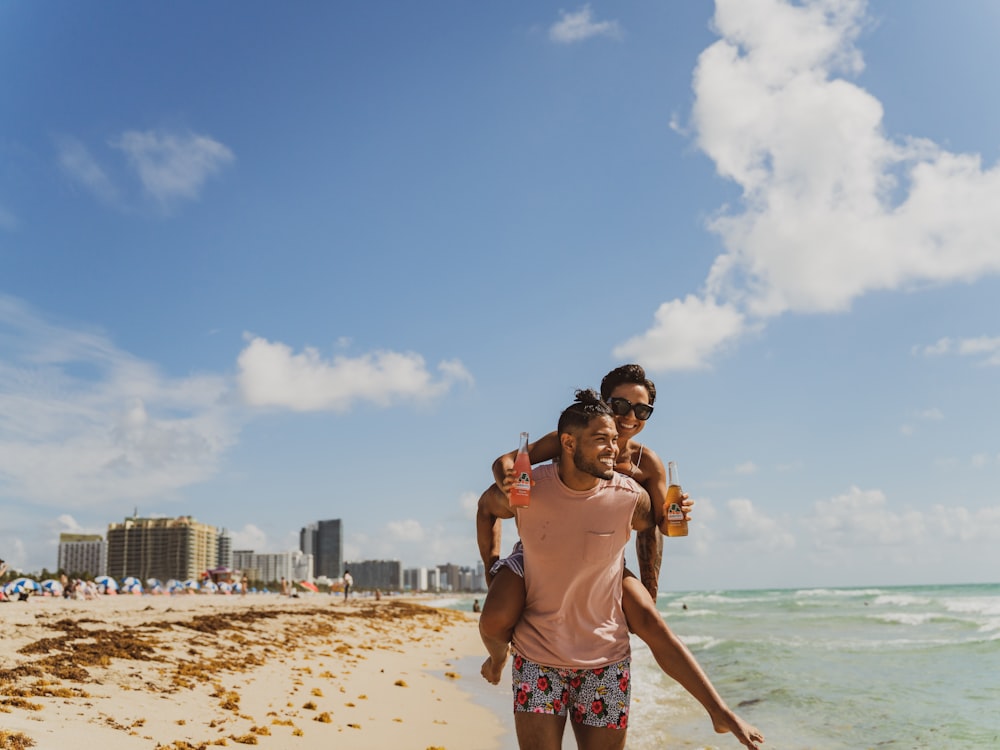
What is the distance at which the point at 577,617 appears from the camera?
4203 millimetres

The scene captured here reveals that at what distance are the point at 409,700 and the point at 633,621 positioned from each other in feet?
31.3

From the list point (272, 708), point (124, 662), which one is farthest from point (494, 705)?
point (124, 662)

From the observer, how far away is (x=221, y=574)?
75.6m

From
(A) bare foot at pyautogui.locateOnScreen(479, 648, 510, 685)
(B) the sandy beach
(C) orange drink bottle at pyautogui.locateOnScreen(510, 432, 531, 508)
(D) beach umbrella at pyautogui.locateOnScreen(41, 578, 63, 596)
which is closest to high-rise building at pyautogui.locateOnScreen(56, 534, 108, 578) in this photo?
(D) beach umbrella at pyautogui.locateOnScreen(41, 578, 63, 596)

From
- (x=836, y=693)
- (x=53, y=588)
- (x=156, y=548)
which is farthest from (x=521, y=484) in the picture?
(x=156, y=548)

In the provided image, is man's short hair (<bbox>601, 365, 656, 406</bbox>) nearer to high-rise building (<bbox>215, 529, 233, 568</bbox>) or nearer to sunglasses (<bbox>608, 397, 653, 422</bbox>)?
sunglasses (<bbox>608, 397, 653, 422</bbox>)

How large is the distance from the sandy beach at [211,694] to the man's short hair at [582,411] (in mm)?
5347

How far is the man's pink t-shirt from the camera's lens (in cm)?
407

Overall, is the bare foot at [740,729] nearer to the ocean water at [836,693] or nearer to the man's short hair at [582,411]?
the man's short hair at [582,411]

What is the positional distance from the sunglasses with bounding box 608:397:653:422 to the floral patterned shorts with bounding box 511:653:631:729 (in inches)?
56.1

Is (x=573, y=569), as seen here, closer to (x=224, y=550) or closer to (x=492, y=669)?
(x=492, y=669)

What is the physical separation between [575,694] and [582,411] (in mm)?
1557

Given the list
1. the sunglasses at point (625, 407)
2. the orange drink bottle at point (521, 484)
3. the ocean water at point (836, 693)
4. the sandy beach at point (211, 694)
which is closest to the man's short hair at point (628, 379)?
the sunglasses at point (625, 407)

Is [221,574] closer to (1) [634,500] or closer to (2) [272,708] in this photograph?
(2) [272,708]
